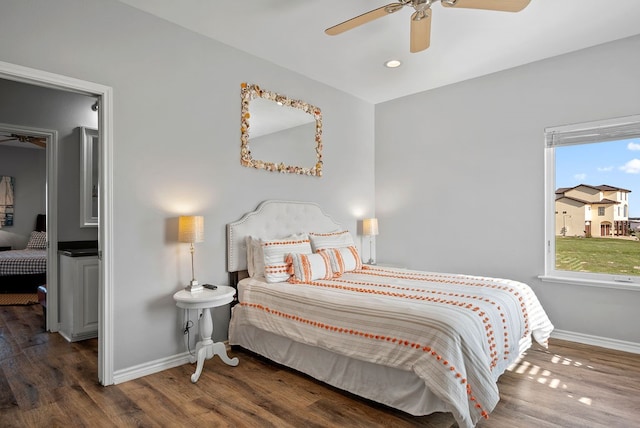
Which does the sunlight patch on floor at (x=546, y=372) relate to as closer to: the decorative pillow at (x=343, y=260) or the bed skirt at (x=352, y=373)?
the bed skirt at (x=352, y=373)

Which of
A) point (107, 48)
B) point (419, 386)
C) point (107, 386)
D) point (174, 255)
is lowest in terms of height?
point (107, 386)

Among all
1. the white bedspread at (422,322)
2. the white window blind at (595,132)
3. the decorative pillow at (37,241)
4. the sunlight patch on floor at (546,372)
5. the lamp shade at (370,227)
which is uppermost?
the white window blind at (595,132)

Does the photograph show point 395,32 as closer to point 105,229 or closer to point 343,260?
point 343,260

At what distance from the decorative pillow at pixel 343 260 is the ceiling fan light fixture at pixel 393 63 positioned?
1.96m

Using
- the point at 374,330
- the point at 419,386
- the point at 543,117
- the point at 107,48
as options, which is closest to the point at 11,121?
the point at 107,48

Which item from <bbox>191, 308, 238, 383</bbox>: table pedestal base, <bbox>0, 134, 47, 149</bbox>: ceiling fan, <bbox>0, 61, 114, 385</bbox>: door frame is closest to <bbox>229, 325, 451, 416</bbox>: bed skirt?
<bbox>191, 308, 238, 383</bbox>: table pedestal base

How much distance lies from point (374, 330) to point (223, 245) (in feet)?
5.58

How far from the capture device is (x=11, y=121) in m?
3.81

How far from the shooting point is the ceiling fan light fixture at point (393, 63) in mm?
3783

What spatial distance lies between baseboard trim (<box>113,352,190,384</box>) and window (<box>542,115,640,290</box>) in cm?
356

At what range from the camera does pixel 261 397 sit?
247 cm

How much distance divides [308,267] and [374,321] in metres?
1.07

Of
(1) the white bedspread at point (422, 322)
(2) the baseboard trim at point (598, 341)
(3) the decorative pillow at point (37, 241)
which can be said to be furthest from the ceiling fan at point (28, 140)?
(2) the baseboard trim at point (598, 341)

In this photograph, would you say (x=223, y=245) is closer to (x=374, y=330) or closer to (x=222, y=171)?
(x=222, y=171)
